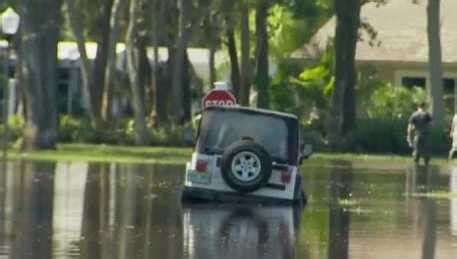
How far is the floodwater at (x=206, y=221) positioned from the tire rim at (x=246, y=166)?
0.49 meters

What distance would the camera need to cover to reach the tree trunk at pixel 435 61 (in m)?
53.7

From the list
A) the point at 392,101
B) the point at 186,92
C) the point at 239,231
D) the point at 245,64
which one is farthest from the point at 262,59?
the point at 239,231

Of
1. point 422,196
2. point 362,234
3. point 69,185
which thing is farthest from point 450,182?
point 362,234

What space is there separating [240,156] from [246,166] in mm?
183

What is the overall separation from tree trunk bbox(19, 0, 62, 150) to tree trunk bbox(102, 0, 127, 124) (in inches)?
183

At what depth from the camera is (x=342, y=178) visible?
37.3m

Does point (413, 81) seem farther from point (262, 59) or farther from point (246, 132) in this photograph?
point (246, 132)

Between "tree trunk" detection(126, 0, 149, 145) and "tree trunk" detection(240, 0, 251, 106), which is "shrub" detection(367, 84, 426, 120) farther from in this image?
"tree trunk" detection(126, 0, 149, 145)

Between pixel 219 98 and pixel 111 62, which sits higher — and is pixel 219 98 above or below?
below

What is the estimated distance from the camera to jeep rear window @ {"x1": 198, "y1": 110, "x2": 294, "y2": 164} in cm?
2683

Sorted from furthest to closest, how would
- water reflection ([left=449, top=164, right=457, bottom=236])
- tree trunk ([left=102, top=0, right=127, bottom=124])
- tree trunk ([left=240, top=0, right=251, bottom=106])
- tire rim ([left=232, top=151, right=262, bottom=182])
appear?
tree trunk ([left=240, top=0, right=251, bottom=106])
tree trunk ([left=102, top=0, right=127, bottom=124])
tire rim ([left=232, top=151, right=262, bottom=182])
water reflection ([left=449, top=164, right=457, bottom=236])

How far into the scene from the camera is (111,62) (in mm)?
53625

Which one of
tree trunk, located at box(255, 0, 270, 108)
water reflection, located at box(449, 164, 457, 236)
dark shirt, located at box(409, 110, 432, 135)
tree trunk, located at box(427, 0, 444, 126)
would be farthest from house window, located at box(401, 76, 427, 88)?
water reflection, located at box(449, 164, 457, 236)

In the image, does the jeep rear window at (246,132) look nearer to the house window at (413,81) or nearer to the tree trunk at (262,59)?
the tree trunk at (262,59)
